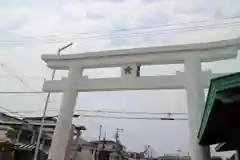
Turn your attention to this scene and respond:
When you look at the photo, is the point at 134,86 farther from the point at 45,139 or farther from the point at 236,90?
the point at 45,139

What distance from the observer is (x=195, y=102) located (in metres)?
8.09

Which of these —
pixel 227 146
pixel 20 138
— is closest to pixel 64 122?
pixel 227 146

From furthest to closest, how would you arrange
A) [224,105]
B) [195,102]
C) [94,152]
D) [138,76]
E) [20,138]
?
[94,152]
[20,138]
[138,76]
[195,102]
[224,105]

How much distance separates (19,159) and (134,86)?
32.4 feet

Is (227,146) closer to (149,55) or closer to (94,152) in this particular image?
(149,55)

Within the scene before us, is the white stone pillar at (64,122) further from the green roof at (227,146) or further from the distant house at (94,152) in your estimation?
the distant house at (94,152)

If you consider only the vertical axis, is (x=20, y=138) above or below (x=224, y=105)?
above

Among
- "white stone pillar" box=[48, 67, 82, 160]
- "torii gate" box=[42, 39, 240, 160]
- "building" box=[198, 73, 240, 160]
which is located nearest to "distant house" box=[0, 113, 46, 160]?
"white stone pillar" box=[48, 67, 82, 160]

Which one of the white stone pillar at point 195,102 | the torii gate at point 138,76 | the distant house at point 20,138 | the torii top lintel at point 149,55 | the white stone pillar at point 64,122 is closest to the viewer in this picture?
the white stone pillar at point 195,102

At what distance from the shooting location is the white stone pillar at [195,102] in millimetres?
7512

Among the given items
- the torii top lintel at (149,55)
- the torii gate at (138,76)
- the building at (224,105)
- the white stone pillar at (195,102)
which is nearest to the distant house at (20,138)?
the torii gate at (138,76)

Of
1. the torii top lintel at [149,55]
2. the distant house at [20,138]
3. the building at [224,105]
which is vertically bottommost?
the building at [224,105]

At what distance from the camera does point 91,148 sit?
2681cm

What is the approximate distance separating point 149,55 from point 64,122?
3.61 m
